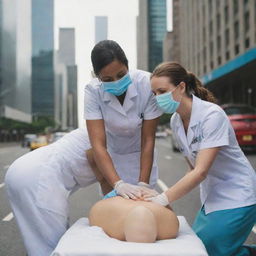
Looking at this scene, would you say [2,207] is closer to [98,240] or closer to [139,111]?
[139,111]

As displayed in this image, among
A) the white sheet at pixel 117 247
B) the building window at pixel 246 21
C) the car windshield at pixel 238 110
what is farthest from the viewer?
the building window at pixel 246 21

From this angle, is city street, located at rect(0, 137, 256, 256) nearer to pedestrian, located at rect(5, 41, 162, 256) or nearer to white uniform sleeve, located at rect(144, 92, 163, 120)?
pedestrian, located at rect(5, 41, 162, 256)

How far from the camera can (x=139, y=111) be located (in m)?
3.70

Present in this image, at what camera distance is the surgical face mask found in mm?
3312

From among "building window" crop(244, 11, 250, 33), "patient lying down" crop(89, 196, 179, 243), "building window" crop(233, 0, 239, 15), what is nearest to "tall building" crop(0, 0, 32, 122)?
"building window" crop(233, 0, 239, 15)

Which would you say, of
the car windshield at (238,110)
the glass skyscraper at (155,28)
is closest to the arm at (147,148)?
the car windshield at (238,110)

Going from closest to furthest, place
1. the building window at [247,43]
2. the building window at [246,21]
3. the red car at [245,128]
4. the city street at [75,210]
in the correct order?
the city street at [75,210], the red car at [245,128], the building window at [246,21], the building window at [247,43]

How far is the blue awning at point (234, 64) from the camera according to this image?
105ft

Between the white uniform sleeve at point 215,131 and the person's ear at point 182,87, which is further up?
the person's ear at point 182,87

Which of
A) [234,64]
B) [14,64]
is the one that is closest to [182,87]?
[234,64]

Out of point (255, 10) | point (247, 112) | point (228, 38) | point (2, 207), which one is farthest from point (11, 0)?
point (2, 207)

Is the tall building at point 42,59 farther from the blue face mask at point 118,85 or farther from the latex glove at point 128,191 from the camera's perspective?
the latex glove at point 128,191

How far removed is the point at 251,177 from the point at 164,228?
92 cm

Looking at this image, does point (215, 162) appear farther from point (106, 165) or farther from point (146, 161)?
point (106, 165)
